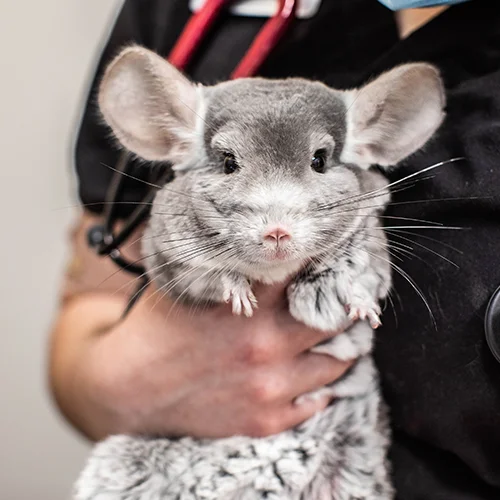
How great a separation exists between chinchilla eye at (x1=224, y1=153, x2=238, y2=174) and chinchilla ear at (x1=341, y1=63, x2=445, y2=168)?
17 centimetres

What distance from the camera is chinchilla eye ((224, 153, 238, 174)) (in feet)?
3.18

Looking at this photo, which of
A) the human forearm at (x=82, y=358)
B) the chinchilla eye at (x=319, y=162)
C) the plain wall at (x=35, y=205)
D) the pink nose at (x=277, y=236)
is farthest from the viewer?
the plain wall at (x=35, y=205)

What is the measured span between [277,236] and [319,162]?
0.17m

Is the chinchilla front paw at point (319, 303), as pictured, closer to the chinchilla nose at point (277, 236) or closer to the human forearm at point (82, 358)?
the chinchilla nose at point (277, 236)

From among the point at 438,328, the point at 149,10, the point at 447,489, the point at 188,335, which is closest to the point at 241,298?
the point at 188,335

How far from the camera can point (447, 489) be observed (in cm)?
105

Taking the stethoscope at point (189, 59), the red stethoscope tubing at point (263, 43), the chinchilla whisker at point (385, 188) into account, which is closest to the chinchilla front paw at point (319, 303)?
the chinchilla whisker at point (385, 188)

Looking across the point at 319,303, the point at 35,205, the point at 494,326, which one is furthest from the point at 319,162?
the point at 35,205

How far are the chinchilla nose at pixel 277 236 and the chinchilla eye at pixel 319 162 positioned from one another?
14 cm

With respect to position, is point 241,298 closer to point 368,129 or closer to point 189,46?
point 368,129

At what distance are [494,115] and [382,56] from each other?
0.23 meters

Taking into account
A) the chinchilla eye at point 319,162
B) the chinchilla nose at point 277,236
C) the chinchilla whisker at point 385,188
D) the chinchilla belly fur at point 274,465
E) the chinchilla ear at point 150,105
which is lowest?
the chinchilla belly fur at point 274,465

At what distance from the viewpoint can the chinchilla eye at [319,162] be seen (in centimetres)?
98

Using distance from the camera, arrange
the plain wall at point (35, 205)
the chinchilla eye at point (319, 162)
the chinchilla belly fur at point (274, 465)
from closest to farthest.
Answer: the chinchilla eye at point (319, 162) < the chinchilla belly fur at point (274, 465) < the plain wall at point (35, 205)
